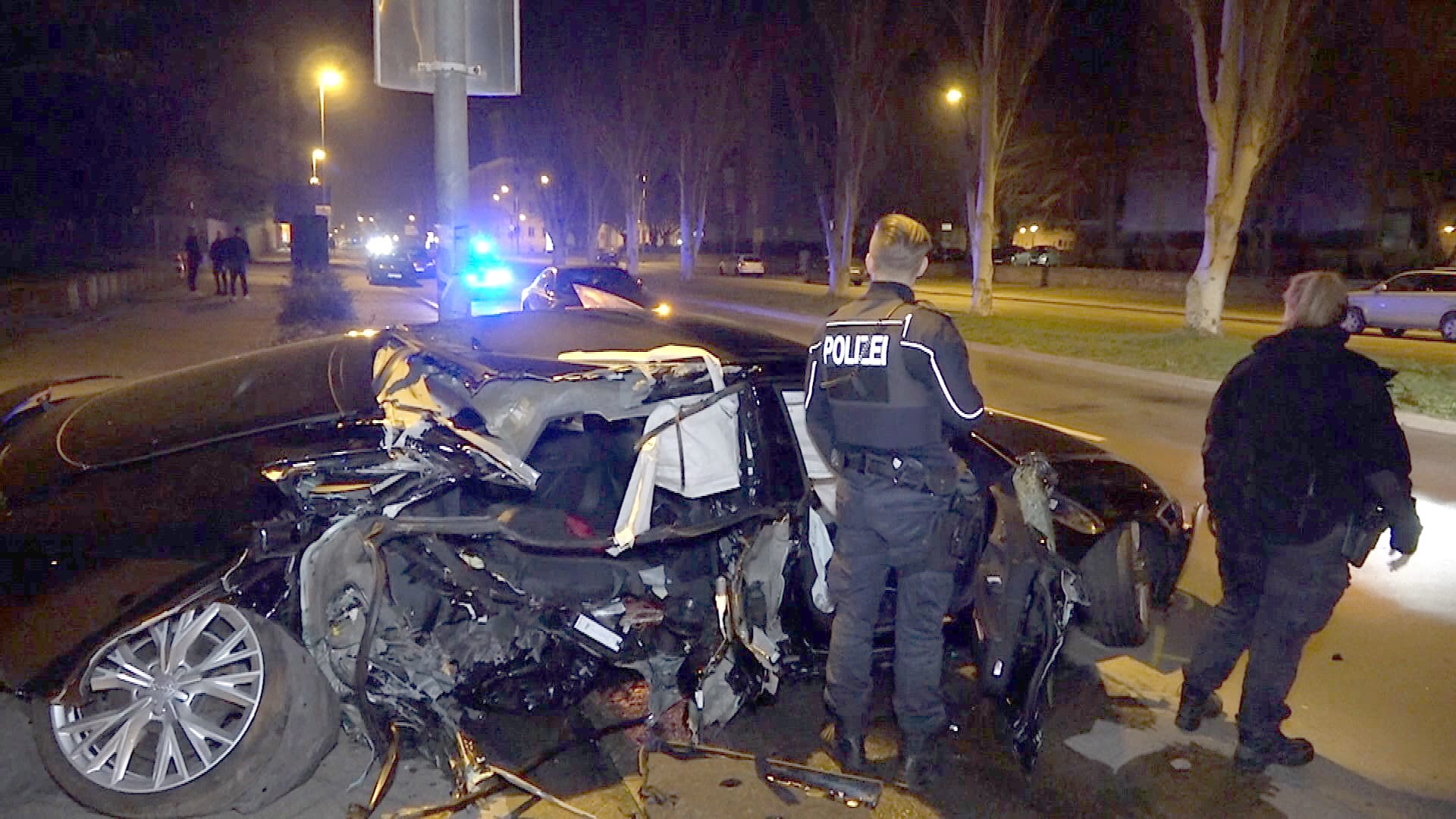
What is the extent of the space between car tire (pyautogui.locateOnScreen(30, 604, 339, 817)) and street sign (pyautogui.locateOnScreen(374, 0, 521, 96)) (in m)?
3.08

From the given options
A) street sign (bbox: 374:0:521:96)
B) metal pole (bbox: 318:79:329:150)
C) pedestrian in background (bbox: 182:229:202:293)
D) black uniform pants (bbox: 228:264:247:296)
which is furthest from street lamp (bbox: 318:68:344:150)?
street sign (bbox: 374:0:521:96)

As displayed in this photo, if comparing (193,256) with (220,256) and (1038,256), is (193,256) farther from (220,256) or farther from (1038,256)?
(1038,256)

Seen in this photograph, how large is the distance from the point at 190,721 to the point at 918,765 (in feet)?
7.81

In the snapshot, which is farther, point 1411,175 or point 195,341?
point 1411,175

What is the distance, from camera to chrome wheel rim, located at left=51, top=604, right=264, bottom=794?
336 centimetres

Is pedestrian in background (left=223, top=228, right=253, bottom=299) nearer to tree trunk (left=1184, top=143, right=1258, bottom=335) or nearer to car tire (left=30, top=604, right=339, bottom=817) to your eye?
tree trunk (left=1184, top=143, right=1258, bottom=335)

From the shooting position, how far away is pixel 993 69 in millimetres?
23953

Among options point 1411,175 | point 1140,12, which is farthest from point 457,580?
point 1140,12

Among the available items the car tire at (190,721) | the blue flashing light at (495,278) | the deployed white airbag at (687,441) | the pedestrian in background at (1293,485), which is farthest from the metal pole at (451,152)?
the blue flashing light at (495,278)

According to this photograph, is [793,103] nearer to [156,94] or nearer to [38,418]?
[156,94]

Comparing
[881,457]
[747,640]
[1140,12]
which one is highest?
[1140,12]

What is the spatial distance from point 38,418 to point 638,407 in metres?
2.53

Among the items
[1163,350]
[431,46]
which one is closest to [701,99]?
[1163,350]

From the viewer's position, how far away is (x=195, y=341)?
16.9 m
